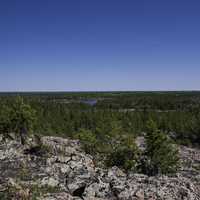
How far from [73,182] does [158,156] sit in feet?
66.2

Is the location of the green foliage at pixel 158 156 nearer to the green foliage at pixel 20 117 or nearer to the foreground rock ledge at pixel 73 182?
the foreground rock ledge at pixel 73 182

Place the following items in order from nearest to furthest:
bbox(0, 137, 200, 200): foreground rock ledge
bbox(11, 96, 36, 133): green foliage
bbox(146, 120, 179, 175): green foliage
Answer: bbox(0, 137, 200, 200): foreground rock ledge < bbox(146, 120, 179, 175): green foliage < bbox(11, 96, 36, 133): green foliage

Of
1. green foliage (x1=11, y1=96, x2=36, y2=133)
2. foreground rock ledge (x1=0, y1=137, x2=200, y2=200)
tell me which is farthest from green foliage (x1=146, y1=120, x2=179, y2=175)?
green foliage (x1=11, y1=96, x2=36, y2=133)

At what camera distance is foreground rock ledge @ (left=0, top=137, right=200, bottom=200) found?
17969 millimetres

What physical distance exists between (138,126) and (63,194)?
245 ft

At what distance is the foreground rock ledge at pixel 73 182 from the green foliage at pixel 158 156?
12469 mm

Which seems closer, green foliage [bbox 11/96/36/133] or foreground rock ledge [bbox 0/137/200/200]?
foreground rock ledge [bbox 0/137/200/200]

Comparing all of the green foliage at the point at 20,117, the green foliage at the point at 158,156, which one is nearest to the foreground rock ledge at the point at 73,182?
the green foliage at the point at 158,156

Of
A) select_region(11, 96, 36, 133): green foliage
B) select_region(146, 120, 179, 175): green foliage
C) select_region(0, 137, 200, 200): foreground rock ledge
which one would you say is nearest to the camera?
select_region(0, 137, 200, 200): foreground rock ledge

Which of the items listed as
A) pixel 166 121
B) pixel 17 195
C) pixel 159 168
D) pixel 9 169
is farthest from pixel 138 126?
pixel 17 195

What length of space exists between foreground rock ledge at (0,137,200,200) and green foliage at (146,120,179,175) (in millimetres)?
12469

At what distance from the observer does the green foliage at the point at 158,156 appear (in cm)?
3819

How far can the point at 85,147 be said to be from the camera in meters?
48.8

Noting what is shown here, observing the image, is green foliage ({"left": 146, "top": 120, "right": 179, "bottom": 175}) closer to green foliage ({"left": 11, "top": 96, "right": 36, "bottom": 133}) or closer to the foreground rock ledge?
the foreground rock ledge
